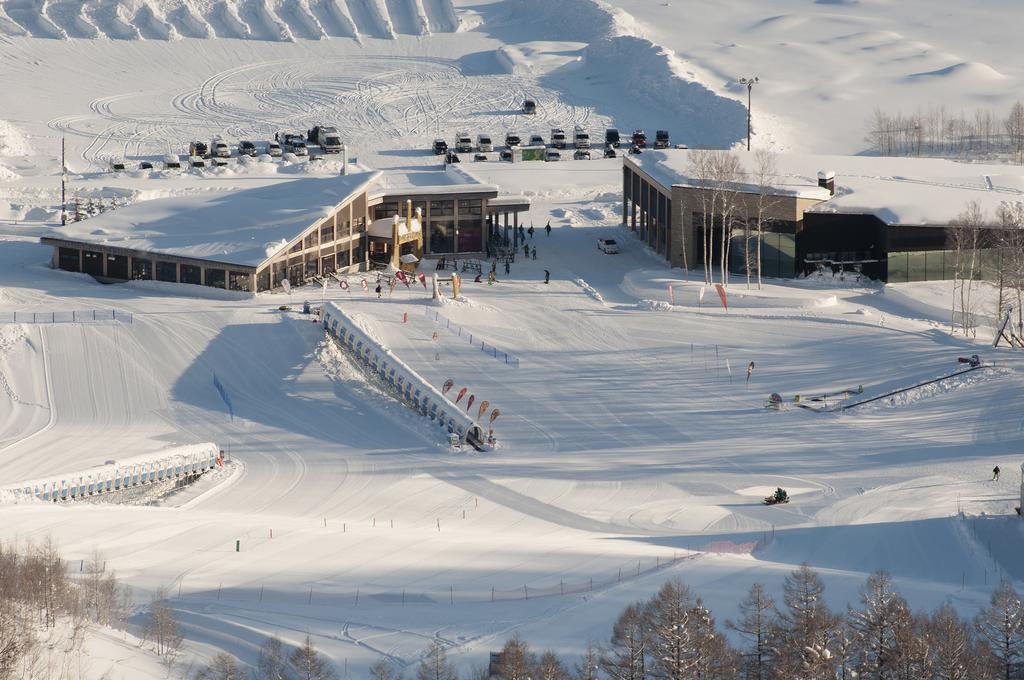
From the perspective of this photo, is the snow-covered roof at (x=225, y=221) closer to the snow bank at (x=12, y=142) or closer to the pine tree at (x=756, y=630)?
the snow bank at (x=12, y=142)

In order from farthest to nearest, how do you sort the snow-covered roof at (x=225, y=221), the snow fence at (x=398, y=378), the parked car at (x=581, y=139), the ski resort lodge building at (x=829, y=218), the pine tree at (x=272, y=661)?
1. the parked car at (x=581, y=139)
2. the ski resort lodge building at (x=829, y=218)
3. the snow-covered roof at (x=225, y=221)
4. the snow fence at (x=398, y=378)
5. the pine tree at (x=272, y=661)

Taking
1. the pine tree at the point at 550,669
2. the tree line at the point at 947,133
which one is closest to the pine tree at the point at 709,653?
the pine tree at the point at 550,669

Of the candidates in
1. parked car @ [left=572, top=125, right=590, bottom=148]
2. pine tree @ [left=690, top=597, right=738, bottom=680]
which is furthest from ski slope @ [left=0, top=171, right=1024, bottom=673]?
parked car @ [left=572, top=125, right=590, bottom=148]

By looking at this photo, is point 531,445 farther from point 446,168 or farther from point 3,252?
point 446,168

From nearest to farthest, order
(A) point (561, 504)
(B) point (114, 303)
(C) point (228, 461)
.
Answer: (A) point (561, 504)
(C) point (228, 461)
(B) point (114, 303)

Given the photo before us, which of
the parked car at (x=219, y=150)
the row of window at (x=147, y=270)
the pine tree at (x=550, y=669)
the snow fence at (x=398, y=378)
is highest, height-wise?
the parked car at (x=219, y=150)

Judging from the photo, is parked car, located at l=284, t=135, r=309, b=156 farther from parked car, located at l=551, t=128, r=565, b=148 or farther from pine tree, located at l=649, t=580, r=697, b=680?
pine tree, located at l=649, t=580, r=697, b=680

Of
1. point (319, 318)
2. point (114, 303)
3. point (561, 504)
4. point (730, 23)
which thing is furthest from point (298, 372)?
point (730, 23)
